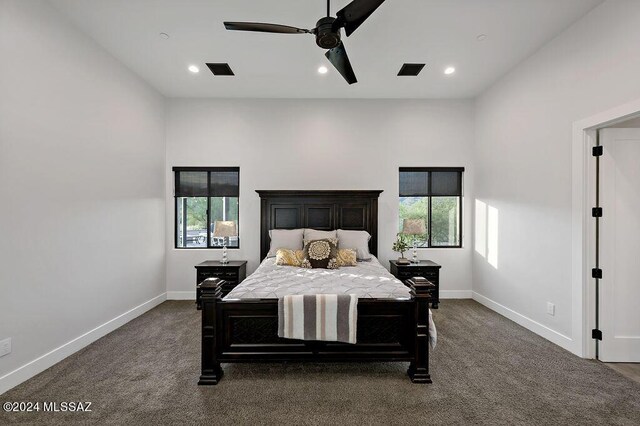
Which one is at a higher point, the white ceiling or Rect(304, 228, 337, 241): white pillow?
the white ceiling

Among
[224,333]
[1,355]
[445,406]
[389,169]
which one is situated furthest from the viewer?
[389,169]

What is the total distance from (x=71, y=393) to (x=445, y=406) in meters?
2.89

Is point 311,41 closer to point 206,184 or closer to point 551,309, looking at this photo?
point 206,184

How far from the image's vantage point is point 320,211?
480cm

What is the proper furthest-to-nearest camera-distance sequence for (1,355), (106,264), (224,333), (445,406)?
(106,264) < (224,333) < (1,355) < (445,406)

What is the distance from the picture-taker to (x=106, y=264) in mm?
3494

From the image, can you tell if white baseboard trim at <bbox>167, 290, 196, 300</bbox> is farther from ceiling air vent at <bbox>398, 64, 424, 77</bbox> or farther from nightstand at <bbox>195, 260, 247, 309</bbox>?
ceiling air vent at <bbox>398, 64, 424, 77</bbox>

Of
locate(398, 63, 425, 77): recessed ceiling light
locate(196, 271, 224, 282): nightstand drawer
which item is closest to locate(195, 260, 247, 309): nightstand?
locate(196, 271, 224, 282): nightstand drawer

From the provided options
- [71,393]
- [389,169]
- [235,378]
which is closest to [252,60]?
[389,169]

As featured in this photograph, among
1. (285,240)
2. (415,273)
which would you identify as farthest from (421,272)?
(285,240)

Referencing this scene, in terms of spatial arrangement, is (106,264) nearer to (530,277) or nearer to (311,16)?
(311,16)

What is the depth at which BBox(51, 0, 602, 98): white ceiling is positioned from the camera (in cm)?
277

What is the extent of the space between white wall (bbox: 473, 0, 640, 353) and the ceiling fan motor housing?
2.52 meters

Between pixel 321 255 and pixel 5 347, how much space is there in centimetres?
299
